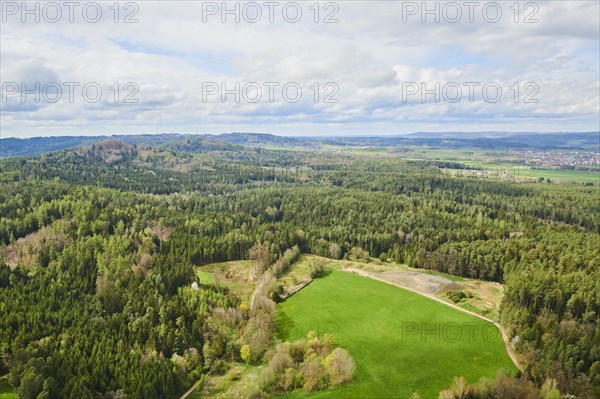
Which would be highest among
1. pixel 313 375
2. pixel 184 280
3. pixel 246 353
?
pixel 184 280

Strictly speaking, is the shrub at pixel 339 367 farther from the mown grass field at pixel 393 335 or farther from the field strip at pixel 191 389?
the field strip at pixel 191 389

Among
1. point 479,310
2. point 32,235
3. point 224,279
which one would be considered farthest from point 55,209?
point 479,310

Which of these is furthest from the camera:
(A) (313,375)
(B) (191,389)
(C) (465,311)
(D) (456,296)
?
(D) (456,296)

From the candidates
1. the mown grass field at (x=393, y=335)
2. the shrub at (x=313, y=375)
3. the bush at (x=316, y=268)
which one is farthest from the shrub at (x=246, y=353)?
the bush at (x=316, y=268)

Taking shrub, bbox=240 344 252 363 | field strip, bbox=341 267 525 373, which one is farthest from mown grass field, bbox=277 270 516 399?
shrub, bbox=240 344 252 363

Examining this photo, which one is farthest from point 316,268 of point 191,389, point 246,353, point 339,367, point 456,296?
point 191,389

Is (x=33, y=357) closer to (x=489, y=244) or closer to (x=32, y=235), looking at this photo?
(x=32, y=235)

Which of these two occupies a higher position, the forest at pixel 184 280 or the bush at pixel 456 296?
the forest at pixel 184 280

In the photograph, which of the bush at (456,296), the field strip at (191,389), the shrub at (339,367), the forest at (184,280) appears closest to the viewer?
the shrub at (339,367)

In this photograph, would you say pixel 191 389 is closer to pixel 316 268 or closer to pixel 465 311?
pixel 316 268
